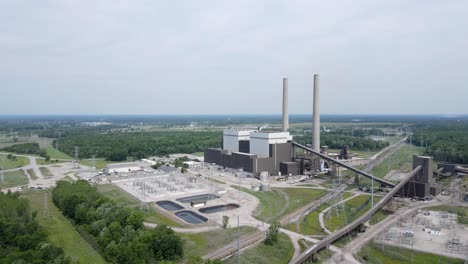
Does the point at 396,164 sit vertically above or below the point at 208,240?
below

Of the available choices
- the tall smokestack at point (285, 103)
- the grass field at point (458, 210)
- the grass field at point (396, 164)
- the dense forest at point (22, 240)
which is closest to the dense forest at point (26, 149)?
the dense forest at point (22, 240)

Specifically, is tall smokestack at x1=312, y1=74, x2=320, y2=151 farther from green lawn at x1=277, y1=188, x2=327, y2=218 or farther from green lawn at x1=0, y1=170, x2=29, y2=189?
green lawn at x1=0, y1=170, x2=29, y2=189

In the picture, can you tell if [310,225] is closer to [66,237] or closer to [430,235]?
[430,235]

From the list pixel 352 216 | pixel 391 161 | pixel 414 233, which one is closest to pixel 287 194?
pixel 352 216

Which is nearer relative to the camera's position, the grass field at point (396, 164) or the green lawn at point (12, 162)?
the grass field at point (396, 164)

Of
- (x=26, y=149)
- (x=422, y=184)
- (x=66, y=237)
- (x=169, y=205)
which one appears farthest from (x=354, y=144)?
(x=26, y=149)

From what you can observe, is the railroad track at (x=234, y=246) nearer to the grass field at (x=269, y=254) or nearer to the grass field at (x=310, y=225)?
the grass field at (x=269, y=254)

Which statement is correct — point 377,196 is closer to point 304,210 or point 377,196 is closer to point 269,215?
point 304,210
